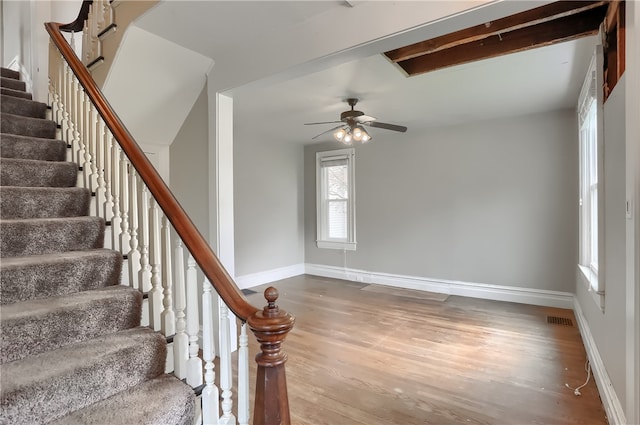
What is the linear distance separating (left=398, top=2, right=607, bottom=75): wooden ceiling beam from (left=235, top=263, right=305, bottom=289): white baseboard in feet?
12.4

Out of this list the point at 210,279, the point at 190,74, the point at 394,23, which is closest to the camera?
the point at 210,279

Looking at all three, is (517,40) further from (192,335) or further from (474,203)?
(192,335)

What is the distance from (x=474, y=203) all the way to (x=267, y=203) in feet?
10.4

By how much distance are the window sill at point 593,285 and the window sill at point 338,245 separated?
3.18 metres

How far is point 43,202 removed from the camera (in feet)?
6.77

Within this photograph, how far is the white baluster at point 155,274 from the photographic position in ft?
5.50

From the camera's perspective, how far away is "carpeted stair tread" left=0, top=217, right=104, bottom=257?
1782 millimetres

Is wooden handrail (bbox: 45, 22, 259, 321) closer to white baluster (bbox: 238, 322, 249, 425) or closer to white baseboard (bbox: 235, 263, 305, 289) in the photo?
white baluster (bbox: 238, 322, 249, 425)

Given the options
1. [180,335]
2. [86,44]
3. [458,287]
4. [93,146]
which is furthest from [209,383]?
[458,287]

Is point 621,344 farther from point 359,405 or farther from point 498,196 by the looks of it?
point 498,196

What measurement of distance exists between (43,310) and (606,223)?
3138 millimetres

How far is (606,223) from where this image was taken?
2.13 meters

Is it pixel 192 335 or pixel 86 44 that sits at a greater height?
pixel 86 44

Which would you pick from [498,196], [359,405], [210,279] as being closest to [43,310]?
[210,279]
